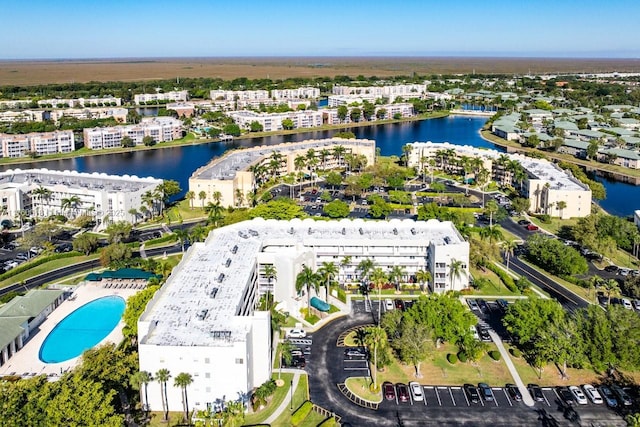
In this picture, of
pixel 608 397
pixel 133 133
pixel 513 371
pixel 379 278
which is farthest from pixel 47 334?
pixel 133 133

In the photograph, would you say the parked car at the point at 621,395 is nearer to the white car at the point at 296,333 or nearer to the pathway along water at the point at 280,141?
the white car at the point at 296,333

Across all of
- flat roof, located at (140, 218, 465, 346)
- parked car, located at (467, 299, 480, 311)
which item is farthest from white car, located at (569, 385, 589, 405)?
flat roof, located at (140, 218, 465, 346)

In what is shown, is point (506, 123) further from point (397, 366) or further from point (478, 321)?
point (397, 366)

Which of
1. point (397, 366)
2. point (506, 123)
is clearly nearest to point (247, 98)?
point (506, 123)

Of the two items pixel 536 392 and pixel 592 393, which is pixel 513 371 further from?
pixel 592 393

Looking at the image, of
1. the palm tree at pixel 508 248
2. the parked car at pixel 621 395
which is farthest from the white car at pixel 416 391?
the palm tree at pixel 508 248

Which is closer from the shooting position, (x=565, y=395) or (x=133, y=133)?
(x=565, y=395)

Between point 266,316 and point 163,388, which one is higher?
point 266,316
